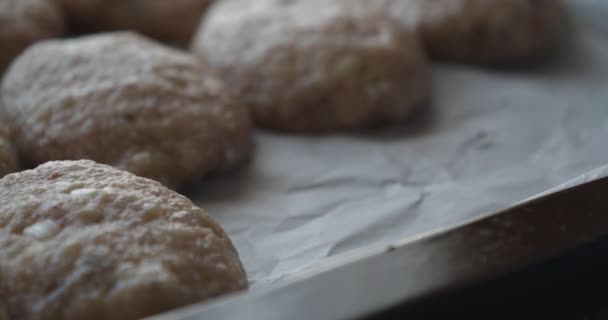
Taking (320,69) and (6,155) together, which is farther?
(320,69)

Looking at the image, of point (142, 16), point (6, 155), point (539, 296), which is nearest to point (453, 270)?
point (539, 296)

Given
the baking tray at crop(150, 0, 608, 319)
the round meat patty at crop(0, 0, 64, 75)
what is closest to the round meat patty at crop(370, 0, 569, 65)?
the baking tray at crop(150, 0, 608, 319)

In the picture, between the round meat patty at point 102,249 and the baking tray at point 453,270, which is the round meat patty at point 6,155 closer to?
the round meat patty at point 102,249

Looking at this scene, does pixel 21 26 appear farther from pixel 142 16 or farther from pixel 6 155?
pixel 6 155

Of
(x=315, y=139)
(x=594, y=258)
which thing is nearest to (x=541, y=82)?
(x=315, y=139)

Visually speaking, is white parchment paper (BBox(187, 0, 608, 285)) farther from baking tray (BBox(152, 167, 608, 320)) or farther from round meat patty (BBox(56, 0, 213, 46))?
round meat patty (BBox(56, 0, 213, 46))

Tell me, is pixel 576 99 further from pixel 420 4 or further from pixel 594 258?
pixel 594 258

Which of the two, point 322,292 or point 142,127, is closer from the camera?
point 322,292
